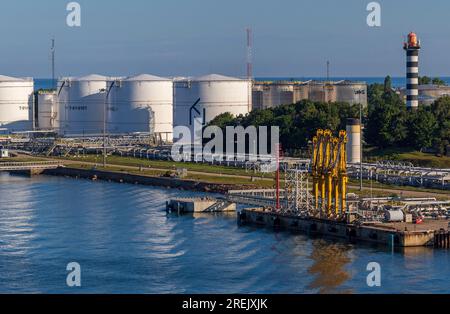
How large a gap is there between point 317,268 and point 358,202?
866 cm

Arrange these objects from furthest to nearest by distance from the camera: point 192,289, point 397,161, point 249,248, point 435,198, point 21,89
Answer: point 21,89, point 397,161, point 435,198, point 249,248, point 192,289

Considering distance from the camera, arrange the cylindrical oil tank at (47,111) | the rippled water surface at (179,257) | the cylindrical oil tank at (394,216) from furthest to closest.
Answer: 1. the cylindrical oil tank at (47,111)
2. the cylindrical oil tank at (394,216)
3. the rippled water surface at (179,257)

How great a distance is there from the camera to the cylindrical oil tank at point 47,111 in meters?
82.6

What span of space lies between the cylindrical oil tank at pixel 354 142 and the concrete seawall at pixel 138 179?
750cm

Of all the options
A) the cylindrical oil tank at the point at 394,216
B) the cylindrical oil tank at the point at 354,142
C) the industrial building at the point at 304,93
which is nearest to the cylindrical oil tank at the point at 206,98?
the industrial building at the point at 304,93

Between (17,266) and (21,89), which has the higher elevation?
(21,89)

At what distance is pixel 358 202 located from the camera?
135 ft

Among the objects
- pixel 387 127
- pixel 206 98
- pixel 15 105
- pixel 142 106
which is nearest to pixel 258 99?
pixel 206 98

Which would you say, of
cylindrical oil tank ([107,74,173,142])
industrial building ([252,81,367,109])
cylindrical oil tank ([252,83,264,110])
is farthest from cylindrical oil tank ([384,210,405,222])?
cylindrical oil tank ([252,83,264,110])

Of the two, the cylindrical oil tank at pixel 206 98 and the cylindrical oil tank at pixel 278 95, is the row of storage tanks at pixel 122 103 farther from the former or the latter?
the cylindrical oil tank at pixel 278 95

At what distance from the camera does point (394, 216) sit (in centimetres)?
3809

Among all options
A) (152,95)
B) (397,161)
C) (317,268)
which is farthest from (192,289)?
(152,95)

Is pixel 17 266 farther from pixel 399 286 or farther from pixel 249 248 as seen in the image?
pixel 399 286
